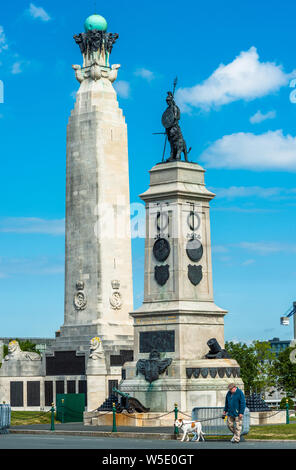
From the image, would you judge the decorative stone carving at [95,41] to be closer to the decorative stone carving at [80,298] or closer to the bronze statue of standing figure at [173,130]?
the decorative stone carving at [80,298]

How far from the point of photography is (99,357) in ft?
236

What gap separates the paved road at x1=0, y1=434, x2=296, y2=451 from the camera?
35.4m

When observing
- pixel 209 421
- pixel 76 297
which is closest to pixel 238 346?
pixel 76 297

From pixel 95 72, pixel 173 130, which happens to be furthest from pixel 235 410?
pixel 95 72

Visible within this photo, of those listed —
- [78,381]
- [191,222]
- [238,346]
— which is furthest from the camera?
[238,346]

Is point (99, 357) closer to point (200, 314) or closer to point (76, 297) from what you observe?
point (76, 297)

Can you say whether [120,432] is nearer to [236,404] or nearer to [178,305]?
[236,404]

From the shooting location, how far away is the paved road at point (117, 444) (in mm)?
35438

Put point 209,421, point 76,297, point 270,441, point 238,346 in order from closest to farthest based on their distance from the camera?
1. point 270,441
2. point 209,421
3. point 76,297
4. point 238,346

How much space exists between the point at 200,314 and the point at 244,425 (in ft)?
42.1

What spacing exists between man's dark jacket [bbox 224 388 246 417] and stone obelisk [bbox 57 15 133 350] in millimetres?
42767

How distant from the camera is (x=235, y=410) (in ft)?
120
